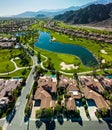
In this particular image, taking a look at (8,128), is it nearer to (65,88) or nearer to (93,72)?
(65,88)

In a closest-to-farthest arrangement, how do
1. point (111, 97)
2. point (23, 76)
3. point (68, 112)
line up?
1. point (68, 112)
2. point (111, 97)
3. point (23, 76)

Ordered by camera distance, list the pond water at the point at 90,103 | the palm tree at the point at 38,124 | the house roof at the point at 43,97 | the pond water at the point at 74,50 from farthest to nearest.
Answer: the pond water at the point at 74,50 < the pond water at the point at 90,103 < the house roof at the point at 43,97 < the palm tree at the point at 38,124

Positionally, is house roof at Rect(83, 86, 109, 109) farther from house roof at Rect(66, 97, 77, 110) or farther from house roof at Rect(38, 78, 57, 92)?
house roof at Rect(38, 78, 57, 92)

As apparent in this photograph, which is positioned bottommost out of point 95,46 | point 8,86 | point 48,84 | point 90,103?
point 95,46

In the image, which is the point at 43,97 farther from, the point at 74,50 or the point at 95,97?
the point at 74,50

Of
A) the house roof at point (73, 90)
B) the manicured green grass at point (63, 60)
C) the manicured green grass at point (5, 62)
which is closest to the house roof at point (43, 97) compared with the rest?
the house roof at point (73, 90)

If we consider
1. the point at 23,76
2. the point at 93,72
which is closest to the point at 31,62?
the point at 23,76

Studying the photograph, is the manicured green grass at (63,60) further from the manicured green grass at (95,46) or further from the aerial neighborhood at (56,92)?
the manicured green grass at (95,46)

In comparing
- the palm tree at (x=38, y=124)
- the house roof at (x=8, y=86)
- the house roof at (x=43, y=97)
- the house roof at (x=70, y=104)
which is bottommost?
the house roof at (x=8, y=86)

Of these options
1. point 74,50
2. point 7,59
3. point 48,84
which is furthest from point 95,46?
point 48,84

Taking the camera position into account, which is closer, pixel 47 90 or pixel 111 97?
pixel 111 97

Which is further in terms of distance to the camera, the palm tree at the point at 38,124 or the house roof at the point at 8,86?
the house roof at the point at 8,86
